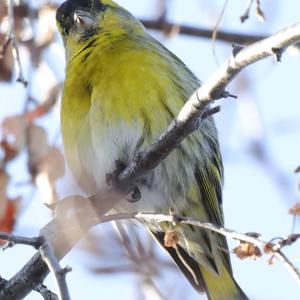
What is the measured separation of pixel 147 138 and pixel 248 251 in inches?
61.8

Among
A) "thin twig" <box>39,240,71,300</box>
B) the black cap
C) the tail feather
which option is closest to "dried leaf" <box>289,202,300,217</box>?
"thin twig" <box>39,240,71,300</box>

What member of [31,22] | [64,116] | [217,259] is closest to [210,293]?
[217,259]

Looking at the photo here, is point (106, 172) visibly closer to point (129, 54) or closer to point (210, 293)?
point (129, 54)

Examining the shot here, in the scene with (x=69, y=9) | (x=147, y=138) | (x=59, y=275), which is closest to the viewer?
(x=59, y=275)

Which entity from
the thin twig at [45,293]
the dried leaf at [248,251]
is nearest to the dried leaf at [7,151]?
the thin twig at [45,293]

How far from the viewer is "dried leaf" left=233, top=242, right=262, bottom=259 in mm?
2559

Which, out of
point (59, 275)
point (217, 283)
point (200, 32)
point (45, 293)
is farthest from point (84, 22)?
point (59, 275)

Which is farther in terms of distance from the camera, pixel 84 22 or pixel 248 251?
pixel 84 22

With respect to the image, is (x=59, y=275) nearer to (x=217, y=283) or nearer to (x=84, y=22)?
(x=217, y=283)

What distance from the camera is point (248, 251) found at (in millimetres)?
2568

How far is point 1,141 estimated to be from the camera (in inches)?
167

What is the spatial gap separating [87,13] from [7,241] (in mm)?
2518

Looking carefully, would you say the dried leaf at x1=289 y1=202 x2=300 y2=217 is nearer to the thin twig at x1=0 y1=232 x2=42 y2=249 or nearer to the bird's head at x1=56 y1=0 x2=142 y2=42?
the thin twig at x1=0 y1=232 x2=42 y2=249

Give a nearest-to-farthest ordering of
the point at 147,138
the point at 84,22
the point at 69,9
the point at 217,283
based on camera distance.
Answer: the point at 147,138 < the point at 217,283 < the point at 84,22 < the point at 69,9
